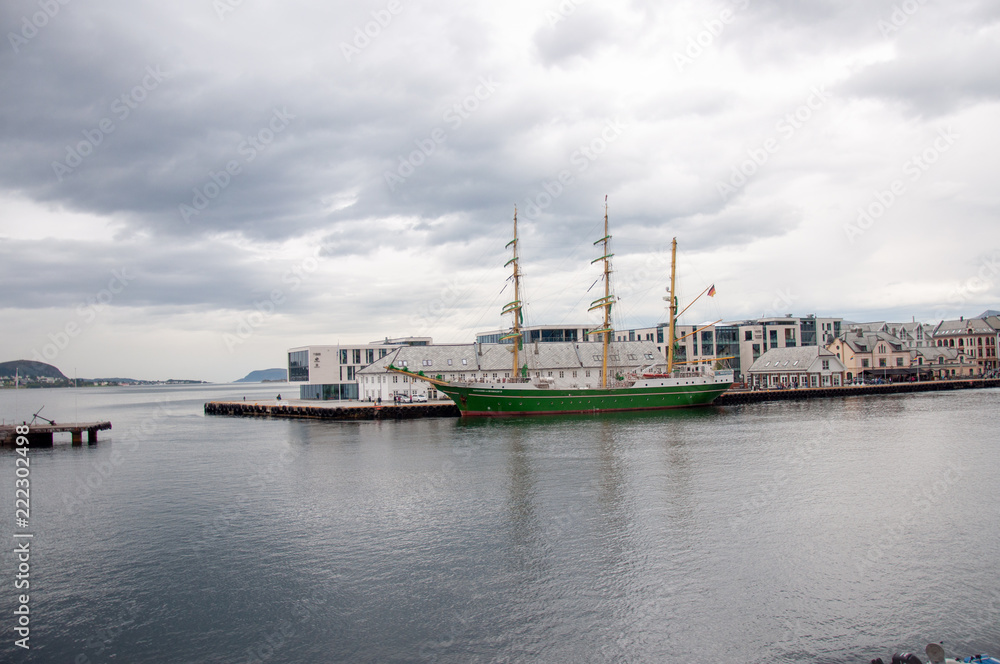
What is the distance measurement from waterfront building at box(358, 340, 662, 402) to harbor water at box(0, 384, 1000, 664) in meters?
34.6

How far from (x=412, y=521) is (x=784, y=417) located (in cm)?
4224

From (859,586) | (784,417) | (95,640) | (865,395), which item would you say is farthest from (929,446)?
(865,395)

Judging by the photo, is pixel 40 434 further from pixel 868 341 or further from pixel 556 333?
pixel 868 341

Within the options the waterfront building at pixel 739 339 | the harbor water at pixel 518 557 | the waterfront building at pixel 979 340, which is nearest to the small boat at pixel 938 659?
the harbor water at pixel 518 557

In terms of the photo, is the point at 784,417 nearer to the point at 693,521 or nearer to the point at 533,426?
the point at 533,426

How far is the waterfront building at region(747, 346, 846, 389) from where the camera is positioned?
83.9 meters

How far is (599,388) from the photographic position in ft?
200

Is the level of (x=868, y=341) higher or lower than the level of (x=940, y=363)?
higher

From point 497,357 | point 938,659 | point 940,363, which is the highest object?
point 497,357

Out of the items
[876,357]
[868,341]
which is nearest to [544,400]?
[876,357]

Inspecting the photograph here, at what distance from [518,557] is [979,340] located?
12344 cm

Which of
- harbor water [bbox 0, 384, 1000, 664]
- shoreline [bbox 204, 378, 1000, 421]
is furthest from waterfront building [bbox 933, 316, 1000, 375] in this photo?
harbor water [bbox 0, 384, 1000, 664]

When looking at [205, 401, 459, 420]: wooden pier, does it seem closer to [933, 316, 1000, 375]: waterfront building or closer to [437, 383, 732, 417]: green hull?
[437, 383, 732, 417]: green hull

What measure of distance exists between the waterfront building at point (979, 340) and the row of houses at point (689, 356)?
15 centimetres
